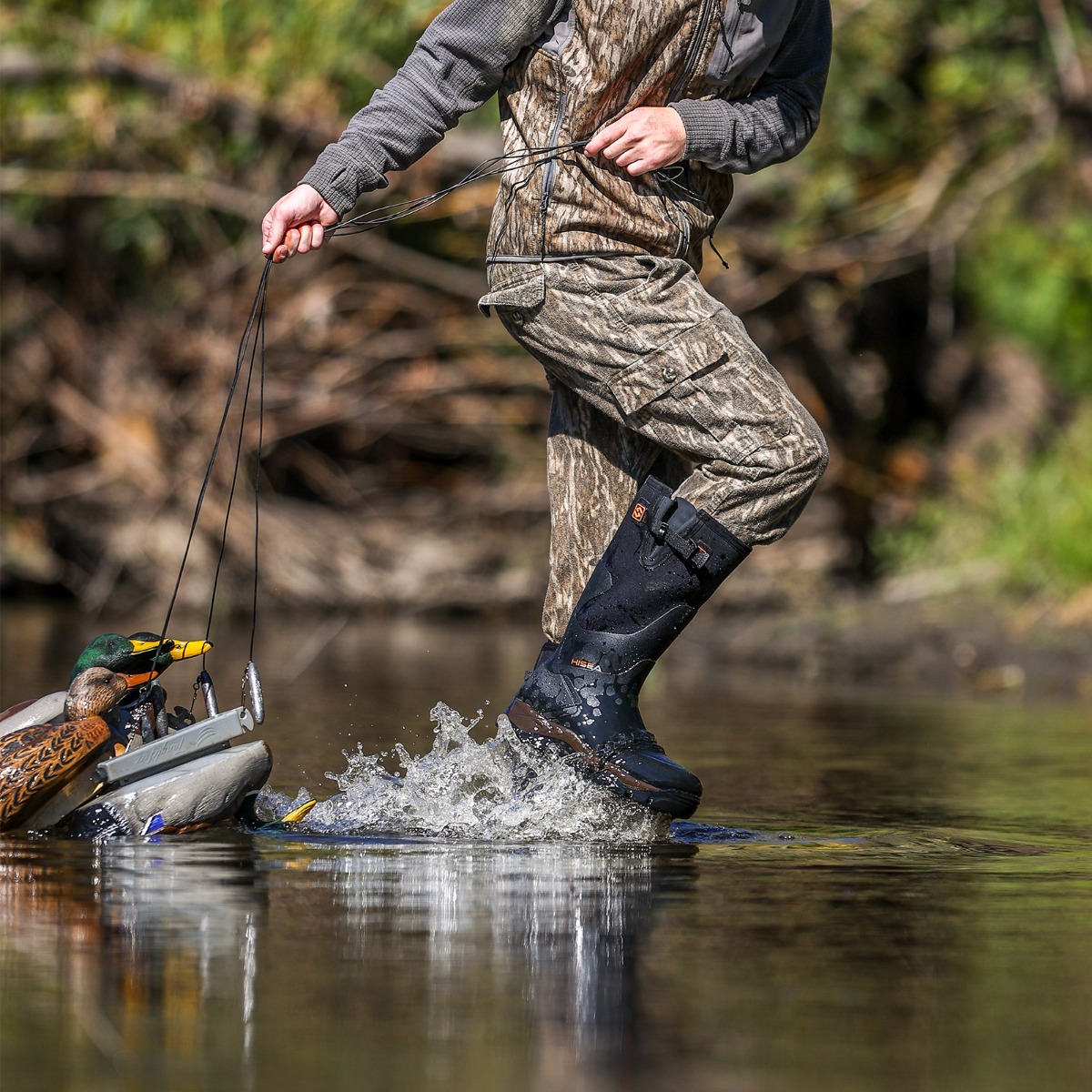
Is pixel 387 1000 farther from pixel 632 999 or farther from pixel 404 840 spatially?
pixel 404 840

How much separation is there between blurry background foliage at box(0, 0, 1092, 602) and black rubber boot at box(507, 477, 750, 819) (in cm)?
643

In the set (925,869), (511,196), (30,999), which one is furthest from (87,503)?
(30,999)

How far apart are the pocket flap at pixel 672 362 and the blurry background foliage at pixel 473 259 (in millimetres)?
6460

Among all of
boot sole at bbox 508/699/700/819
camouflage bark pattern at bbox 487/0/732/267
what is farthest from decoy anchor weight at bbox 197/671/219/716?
camouflage bark pattern at bbox 487/0/732/267

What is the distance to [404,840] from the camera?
386cm

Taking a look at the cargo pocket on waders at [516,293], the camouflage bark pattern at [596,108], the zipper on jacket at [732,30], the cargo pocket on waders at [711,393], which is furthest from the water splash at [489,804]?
the zipper on jacket at [732,30]

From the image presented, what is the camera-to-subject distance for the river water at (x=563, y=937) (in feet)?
7.30

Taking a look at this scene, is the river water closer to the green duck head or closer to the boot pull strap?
the green duck head

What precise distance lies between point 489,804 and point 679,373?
95 cm

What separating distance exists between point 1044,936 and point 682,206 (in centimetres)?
188

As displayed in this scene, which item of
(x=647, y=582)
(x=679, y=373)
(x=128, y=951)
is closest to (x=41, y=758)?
(x=128, y=951)

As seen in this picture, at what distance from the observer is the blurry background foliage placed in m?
11.0

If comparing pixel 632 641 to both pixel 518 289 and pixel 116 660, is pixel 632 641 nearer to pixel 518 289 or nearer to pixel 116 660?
pixel 518 289

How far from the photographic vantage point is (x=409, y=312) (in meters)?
12.4
